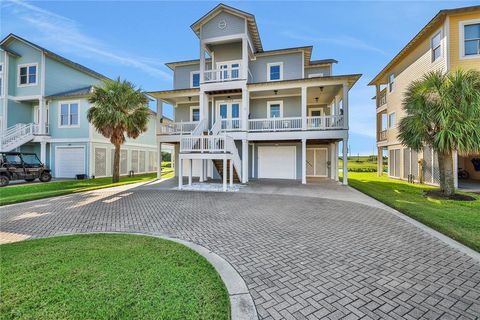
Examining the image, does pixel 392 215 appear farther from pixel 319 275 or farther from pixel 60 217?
pixel 60 217

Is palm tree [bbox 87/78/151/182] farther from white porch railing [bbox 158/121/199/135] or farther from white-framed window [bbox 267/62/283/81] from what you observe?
white-framed window [bbox 267/62/283/81]

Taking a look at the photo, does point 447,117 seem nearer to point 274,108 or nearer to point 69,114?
point 274,108

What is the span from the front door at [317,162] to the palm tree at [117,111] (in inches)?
581

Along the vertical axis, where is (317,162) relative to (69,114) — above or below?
below

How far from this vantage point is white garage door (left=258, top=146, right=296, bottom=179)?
19.0 m

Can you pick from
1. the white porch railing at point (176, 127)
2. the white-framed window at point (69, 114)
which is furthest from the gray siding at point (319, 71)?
the white-framed window at point (69, 114)

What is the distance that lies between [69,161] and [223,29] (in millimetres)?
17836

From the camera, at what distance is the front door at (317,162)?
67.9 ft

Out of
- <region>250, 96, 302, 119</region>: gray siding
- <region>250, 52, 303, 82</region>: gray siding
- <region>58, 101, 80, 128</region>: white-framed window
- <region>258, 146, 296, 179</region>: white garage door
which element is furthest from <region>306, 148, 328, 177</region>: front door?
<region>58, 101, 80, 128</region>: white-framed window

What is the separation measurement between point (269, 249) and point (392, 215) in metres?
5.42

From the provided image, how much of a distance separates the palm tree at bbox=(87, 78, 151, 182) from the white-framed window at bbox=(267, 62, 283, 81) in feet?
34.1

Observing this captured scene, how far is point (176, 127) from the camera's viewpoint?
18.7 m

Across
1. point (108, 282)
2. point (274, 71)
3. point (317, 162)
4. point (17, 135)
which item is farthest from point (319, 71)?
point (17, 135)

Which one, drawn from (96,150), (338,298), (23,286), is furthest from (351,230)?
(96,150)
